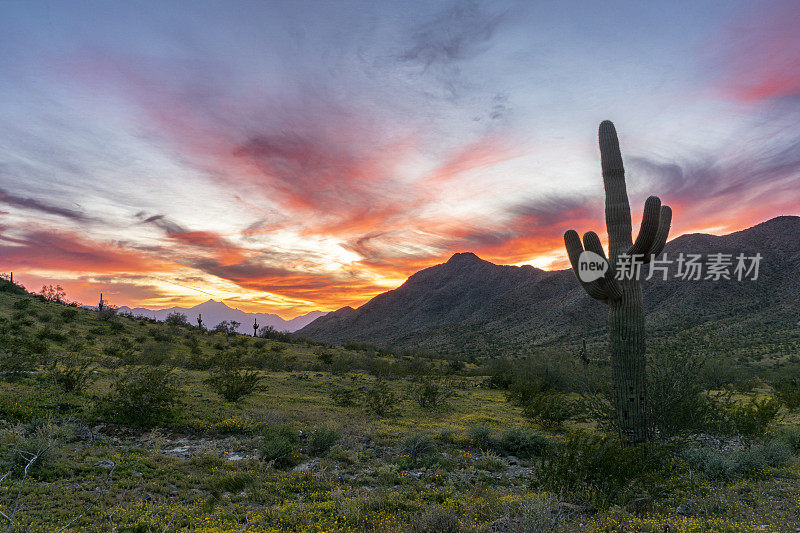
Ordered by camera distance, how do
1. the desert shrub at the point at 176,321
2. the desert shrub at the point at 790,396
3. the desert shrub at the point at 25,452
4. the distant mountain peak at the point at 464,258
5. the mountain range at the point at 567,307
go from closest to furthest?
the desert shrub at the point at 25,452
the desert shrub at the point at 790,396
the desert shrub at the point at 176,321
the mountain range at the point at 567,307
the distant mountain peak at the point at 464,258

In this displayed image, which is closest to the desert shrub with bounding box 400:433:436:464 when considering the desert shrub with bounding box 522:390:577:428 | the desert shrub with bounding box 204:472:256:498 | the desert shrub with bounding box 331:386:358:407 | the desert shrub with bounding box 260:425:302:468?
the desert shrub with bounding box 260:425:302:468

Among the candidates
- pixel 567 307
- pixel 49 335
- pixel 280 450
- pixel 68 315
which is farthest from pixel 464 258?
pixel 280 450

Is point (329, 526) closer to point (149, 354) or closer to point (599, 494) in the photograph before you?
point (599, 494)

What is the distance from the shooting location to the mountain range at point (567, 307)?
54.9 m

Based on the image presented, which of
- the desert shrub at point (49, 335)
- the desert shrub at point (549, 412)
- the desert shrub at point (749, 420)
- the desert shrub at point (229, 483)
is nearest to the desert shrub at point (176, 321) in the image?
the desert shrub at point (49, 335)

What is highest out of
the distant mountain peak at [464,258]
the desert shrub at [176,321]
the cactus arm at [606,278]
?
the distant mountain peak at [464,258]

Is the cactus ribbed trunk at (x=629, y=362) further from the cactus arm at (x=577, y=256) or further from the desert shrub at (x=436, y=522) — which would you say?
the desert shrub at (x=436, y=522)

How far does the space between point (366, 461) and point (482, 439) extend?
3.82 metres

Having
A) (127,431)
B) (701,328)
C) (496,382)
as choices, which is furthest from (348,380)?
(701,328)

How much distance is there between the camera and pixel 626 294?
8.87m

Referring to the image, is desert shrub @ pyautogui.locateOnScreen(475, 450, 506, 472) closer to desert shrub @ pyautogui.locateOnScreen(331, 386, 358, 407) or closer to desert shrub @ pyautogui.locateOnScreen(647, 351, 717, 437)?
desert shrub @ pyautogui.locateOnScreen(647, 351, 717, 437)

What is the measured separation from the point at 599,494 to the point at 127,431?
10816 mm

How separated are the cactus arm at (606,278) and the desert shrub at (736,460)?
13.1 ft

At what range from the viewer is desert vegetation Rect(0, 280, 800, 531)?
19.2ft
